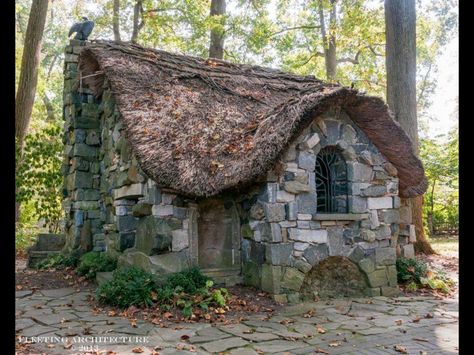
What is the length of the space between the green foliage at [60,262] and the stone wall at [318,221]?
372 cm

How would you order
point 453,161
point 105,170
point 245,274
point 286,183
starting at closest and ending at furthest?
point 286,183 < point 245,274 < point 105,170 < point 453,161

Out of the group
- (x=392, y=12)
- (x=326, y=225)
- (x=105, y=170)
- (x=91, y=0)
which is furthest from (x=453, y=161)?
(x=91, y=0)

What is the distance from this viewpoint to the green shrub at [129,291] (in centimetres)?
553

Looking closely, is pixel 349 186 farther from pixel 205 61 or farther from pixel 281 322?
pixel 205 61

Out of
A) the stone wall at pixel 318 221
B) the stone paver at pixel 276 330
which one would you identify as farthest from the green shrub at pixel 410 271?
the stone paver at pixel 276 330

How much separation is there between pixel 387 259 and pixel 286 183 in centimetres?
218

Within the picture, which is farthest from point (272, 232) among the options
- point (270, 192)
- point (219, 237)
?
point (219, 237)

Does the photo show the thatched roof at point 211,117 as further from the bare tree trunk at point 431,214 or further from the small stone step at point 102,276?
the bare tree trunk at point 431,214

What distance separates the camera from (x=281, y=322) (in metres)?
5.11

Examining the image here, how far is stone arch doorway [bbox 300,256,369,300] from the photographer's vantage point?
21.0ft

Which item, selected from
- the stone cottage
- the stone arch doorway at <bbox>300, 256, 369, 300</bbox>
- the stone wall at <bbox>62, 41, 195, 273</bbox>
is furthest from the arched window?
the stone wall at <bbox>62, 41, 195, 273</bbox>

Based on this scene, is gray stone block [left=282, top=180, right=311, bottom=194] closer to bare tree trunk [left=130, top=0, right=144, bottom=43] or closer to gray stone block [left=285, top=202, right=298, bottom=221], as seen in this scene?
gray stone block [left=285, top=202, right=298, bottom=221]

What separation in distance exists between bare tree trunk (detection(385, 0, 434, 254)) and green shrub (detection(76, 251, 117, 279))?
637 cm

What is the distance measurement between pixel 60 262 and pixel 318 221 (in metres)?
5.12
